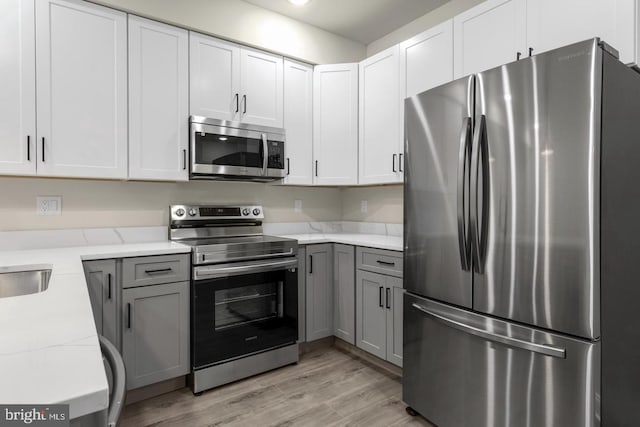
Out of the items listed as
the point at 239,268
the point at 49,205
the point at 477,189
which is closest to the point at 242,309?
the point at 239,268

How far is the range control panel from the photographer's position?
2.78m

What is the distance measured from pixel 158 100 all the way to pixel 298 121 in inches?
44.9

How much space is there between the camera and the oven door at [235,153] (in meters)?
2.60

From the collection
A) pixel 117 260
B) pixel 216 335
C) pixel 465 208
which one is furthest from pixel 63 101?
pixel 465 208

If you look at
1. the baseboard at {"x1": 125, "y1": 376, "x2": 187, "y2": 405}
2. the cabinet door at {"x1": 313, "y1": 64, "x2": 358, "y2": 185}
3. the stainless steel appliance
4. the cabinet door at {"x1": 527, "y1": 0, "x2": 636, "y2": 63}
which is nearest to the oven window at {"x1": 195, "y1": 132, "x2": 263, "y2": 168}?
the stainless steel appliance

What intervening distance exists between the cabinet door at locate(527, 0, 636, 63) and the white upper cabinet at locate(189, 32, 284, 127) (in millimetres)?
1853

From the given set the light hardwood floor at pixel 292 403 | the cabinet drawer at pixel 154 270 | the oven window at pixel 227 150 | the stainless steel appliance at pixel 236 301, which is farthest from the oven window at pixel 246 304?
the oven window at pixel 227 150

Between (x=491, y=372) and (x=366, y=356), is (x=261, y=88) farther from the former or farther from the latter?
(x=491, y=372)

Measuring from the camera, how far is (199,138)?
260 cm

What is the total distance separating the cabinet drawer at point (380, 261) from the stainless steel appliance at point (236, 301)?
492 millimetres

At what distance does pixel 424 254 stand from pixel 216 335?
1.42 m

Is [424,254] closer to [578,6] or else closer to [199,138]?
[578,6]

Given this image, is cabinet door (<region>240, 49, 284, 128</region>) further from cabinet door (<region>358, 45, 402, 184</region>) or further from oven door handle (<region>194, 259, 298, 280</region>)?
oven door handle (<region>194, 259, 298, 280</region>)

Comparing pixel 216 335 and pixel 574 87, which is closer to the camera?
pixel 574 87
